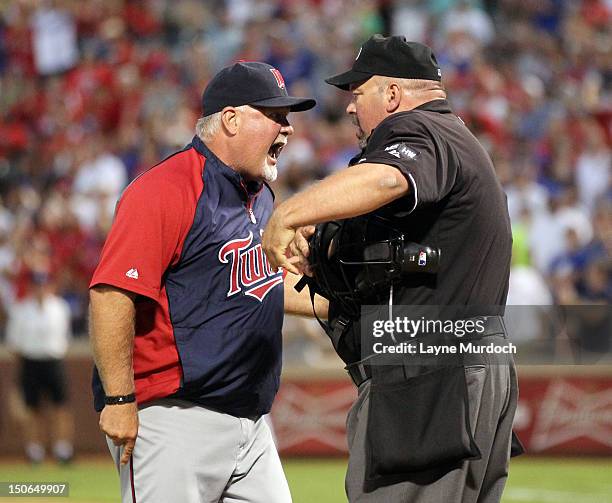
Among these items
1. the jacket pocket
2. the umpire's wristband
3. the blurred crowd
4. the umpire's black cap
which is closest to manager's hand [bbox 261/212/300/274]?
the jacket pocket

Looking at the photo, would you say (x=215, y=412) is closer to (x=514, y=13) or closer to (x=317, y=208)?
(x=317, y=208)

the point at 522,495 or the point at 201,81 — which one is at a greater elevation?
the point at 201,81

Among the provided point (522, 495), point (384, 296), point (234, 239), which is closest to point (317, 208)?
point (384, 296)

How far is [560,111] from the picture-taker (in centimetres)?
1333

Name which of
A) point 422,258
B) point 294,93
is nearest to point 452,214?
point 422,258

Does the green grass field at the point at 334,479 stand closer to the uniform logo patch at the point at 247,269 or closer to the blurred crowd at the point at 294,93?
the blurred crowd at the point at 294,93

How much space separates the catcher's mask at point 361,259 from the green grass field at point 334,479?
5.52m

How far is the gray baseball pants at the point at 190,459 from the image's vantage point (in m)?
4.12

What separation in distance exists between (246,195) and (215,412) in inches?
34.7

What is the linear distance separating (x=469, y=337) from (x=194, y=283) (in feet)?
3.57

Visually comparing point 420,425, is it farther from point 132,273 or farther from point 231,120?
point 231,120

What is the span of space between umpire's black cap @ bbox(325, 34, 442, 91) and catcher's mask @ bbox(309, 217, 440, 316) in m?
0.52

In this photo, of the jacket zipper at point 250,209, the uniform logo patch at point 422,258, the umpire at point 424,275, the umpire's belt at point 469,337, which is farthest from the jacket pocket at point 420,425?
the jacket zipper at point 250,209

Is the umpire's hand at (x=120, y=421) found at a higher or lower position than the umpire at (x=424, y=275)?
lower
